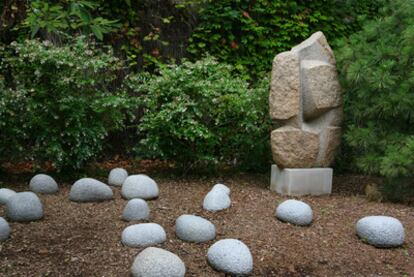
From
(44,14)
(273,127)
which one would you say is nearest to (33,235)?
(44,14)

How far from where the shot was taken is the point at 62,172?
6801mm

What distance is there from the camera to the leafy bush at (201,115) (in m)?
6.58

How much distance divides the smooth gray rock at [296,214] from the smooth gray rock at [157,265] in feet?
4.96

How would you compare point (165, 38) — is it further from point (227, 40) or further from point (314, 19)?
point (314, 19)

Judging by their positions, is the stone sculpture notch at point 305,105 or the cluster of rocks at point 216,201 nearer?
the cluster of rocks at point 216,201

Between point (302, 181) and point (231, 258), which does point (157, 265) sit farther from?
point (302, 181)

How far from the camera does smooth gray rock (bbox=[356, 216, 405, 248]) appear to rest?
4.59 meters

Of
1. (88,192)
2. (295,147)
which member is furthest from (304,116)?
(88,192)

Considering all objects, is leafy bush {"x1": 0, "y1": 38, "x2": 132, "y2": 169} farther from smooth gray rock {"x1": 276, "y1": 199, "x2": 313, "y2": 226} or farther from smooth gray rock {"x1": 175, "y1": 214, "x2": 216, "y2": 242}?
smooth gray rock {"x1": 276, "y1": 199, "x2": 313, "y2": 226}

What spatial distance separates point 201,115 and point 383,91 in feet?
6.88

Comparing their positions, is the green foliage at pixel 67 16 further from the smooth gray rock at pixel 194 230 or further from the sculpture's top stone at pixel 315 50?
the sculpture's top stone at pixel 315 50

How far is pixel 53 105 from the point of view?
646 centimetres

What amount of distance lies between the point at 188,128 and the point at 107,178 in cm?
125

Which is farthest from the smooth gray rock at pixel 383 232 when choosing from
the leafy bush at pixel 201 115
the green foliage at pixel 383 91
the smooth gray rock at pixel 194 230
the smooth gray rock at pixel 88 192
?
the smooth gray rock at pixel 88 192
